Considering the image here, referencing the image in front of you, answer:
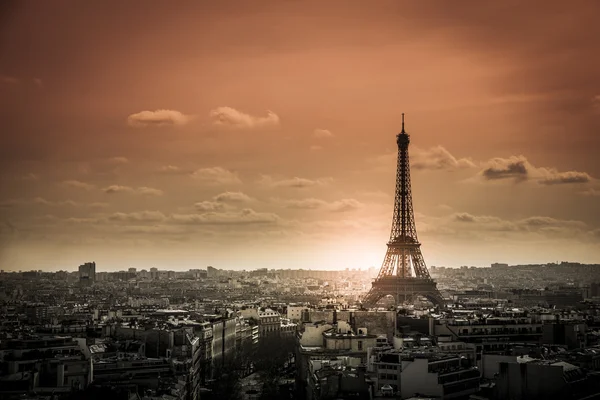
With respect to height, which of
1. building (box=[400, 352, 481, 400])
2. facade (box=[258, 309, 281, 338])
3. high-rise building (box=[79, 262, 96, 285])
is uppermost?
high-rise building (box=[79, 262, 96, 285])

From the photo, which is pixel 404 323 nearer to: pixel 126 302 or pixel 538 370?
pixel 538 370

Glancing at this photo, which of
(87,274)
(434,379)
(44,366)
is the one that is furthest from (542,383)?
(87,274)

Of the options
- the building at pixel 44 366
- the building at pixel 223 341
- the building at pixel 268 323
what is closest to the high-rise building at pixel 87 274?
the building at pixel 268 323

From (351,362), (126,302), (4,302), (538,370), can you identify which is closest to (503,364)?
(538,370)

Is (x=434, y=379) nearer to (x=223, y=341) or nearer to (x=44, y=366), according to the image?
(x=44, y=366)

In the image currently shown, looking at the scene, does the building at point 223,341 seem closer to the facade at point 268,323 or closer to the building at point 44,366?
the facade at point 268,323

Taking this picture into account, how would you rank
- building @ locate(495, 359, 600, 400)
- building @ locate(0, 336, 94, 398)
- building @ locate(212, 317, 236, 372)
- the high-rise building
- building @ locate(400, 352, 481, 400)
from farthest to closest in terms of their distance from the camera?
the high-rise building
building @ locate(212, 317, 236, 372)
building @ locate(400, 352, 481, 400)
building @ locate(0, 336, 94, 398)
building @ locate(495, 359, 600, 400)

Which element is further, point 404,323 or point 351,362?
point 404,323

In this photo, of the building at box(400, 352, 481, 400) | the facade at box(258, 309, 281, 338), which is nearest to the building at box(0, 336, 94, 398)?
the building at box(400, 352, 481, 400)

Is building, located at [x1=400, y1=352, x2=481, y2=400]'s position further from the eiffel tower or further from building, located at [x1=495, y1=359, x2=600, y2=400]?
the eiffel tower
